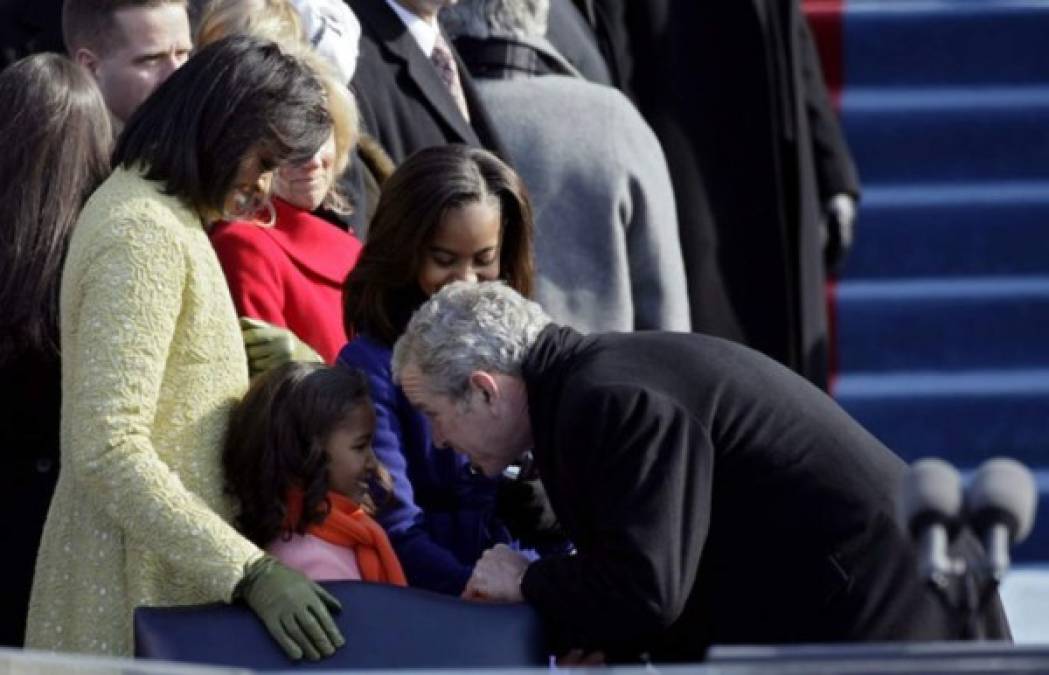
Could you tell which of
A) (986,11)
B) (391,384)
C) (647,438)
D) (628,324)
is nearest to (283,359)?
(391,384)

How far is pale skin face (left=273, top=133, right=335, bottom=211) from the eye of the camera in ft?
17.3

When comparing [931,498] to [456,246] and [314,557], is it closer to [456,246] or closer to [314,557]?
[314,557]

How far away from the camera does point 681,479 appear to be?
180 inches

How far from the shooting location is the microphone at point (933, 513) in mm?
3832

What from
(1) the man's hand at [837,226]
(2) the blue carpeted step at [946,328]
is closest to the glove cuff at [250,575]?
(1) the man's hand at [837,226]

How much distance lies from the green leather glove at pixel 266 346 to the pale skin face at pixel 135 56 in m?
0.70

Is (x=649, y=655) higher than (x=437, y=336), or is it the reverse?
(x=437, y=336)

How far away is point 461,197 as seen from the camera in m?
5.21

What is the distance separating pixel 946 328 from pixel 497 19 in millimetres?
2371

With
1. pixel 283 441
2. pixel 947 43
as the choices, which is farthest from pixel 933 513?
pixel 947 43

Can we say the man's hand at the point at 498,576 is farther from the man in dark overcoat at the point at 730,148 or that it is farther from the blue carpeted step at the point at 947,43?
the blue carpeted step at the point at 947,43

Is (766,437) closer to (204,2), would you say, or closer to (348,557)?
(348,557)

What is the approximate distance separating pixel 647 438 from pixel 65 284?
86cm

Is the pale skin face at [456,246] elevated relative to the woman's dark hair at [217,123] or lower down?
lower down
